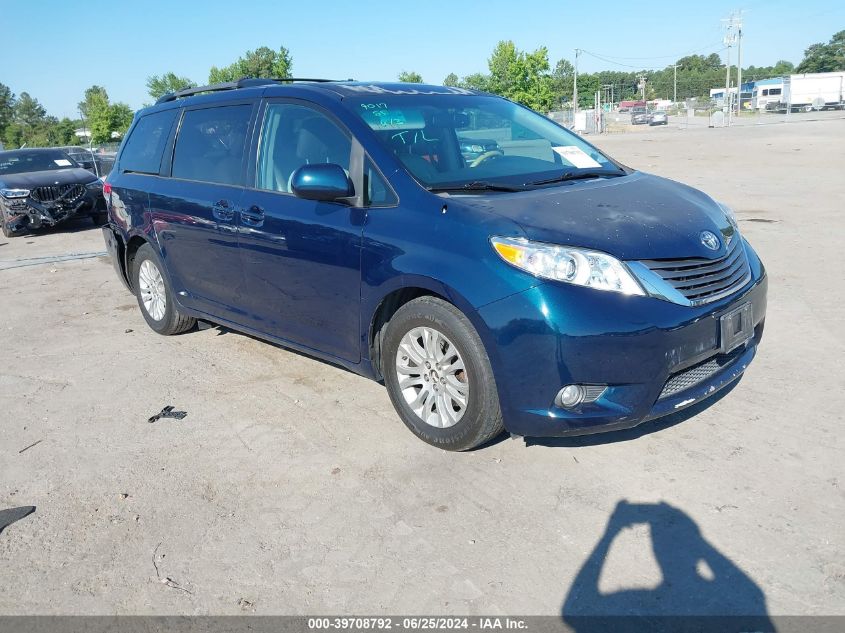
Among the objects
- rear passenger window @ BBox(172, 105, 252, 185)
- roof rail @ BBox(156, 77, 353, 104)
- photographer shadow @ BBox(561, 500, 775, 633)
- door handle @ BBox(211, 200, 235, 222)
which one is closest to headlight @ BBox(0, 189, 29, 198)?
roof rail @ BBox(156, 77, 353, 104)

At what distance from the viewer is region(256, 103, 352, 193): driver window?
13.8ft

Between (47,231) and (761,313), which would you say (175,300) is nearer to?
(761,313)

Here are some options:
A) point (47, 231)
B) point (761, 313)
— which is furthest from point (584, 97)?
point (761, 313)

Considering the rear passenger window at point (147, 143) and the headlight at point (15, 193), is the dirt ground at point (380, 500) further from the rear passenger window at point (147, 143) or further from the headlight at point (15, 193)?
the headlight at point (15, 193)

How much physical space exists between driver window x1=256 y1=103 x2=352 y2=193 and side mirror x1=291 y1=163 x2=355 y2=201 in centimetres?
21

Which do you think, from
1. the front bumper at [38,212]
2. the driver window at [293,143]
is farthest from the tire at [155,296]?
the front bumper at [38,212]

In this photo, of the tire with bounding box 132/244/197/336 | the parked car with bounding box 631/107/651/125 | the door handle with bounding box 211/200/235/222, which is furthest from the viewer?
the parked car with bounding box 631/107/651/125

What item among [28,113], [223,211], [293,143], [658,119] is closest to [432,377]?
[293,143]

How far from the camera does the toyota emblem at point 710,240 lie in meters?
3.59

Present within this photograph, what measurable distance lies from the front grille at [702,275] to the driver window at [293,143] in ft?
6.07

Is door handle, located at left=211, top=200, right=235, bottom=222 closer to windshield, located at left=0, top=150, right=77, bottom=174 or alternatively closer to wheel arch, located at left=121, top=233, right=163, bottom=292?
wheel arch, located at left=121, top=233, right=163, bottom=292

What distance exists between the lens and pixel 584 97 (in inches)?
4572

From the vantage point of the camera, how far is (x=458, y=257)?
341 centimetres

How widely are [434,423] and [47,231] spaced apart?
1286cm
